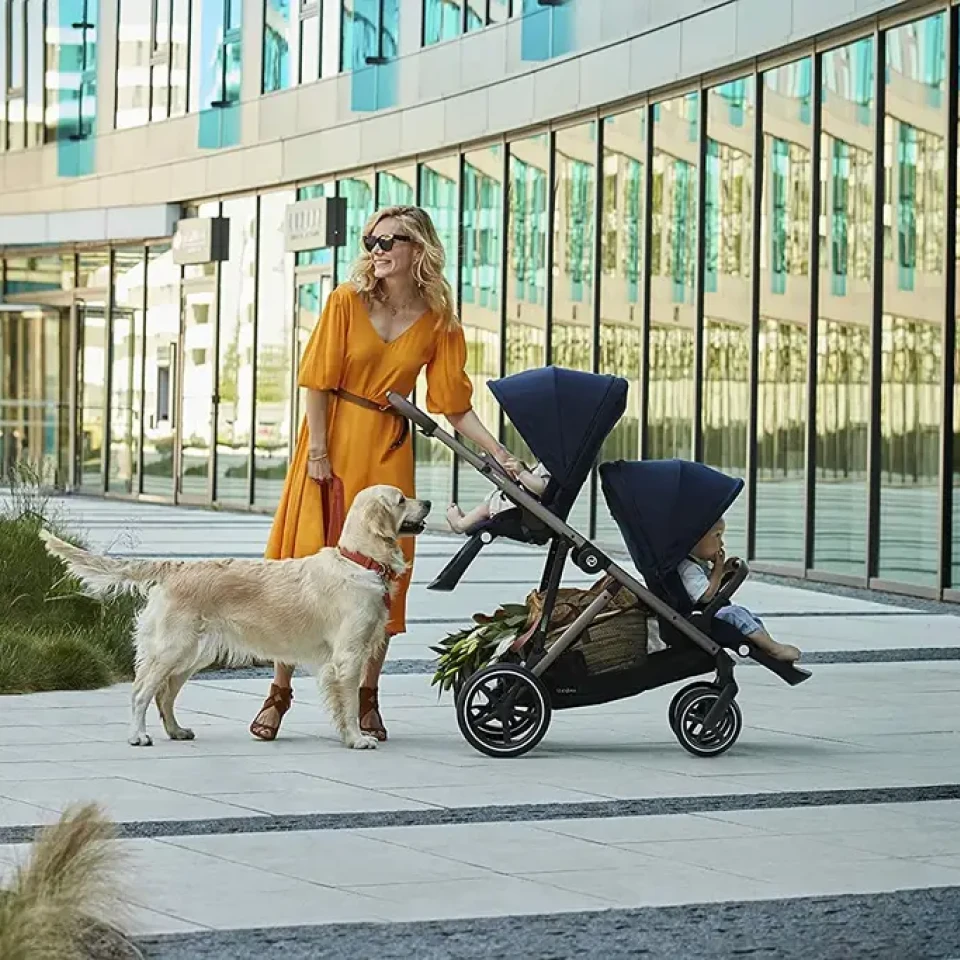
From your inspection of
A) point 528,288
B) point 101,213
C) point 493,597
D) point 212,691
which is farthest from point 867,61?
point 101,213

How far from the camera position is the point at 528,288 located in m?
23.4

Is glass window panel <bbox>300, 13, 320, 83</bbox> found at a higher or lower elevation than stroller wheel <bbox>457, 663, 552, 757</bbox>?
higher

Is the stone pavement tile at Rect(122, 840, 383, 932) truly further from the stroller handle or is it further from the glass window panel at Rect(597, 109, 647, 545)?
the glass window panel at Rect(597, 109, 647, 545)

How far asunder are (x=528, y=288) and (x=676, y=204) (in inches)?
133

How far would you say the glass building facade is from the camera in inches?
649

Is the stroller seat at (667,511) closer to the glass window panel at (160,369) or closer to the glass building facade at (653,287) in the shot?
the glass building facade at (653,287)

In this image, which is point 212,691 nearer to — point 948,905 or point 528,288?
point 948,905

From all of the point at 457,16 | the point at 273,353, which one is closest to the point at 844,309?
the point at 457,16

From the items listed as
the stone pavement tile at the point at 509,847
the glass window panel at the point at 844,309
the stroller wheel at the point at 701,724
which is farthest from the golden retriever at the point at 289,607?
the glass window panel at the point at 844,309

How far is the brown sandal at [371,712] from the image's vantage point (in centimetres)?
859

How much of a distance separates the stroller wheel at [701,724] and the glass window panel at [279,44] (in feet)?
70.4

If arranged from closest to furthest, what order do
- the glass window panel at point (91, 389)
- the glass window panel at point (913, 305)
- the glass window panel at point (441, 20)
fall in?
the glass window panel at point (913, 305) → the glass window panel at point (441, 20) → the glass window panel at point (91, 389)

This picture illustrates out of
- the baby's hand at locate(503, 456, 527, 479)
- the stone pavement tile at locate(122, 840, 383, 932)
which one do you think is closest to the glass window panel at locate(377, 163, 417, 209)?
the baby's hand at locate(503, 456, 527, 479)

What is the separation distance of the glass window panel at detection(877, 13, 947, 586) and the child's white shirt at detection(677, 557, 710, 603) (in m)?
8.02
